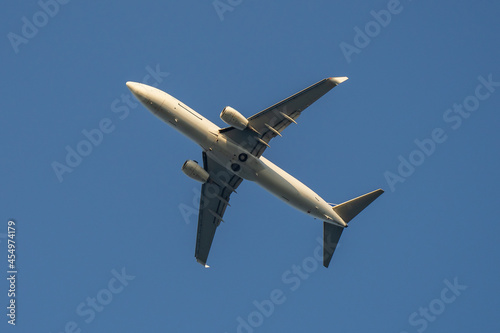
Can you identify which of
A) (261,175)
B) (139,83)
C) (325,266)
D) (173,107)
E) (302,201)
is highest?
(139,83)

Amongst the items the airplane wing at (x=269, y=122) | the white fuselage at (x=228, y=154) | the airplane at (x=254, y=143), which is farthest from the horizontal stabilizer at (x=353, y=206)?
the airplane wing at (x=269, y=122)

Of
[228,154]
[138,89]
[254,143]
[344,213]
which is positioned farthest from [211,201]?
[138,89]

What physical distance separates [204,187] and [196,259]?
9430mm

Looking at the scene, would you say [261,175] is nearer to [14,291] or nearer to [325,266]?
[325,266]

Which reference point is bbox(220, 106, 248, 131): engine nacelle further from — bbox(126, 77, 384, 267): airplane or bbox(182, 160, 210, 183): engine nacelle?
bbox(182, 160, 210, 183): engine nacelle

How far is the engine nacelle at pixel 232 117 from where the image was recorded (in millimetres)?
54853

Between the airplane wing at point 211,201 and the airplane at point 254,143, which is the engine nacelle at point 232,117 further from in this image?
the airplane wing at point 211,201

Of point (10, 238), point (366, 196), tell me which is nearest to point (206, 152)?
point (366, 196)

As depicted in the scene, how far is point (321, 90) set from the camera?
5459 centimetres

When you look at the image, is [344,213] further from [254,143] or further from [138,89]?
[138,89]

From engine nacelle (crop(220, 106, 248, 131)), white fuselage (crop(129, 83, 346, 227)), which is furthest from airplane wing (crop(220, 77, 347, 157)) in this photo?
engine nacelle (crop(220, 106, 248, 131))

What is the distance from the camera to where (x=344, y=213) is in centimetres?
5991

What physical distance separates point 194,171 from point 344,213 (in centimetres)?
1670

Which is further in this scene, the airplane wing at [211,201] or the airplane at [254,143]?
the airplane wing at [211,201]
